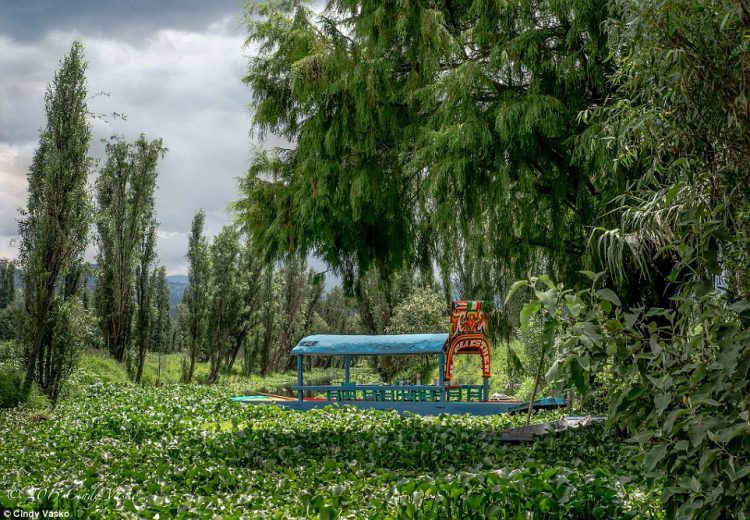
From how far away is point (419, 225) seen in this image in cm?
1000

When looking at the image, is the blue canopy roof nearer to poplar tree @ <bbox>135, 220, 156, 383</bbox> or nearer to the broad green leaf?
poplar tree @ <bbox>135, 220, 156, 383</bbox>

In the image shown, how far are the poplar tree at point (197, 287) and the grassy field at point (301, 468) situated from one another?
13.9 metres

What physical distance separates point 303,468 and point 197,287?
21254mm

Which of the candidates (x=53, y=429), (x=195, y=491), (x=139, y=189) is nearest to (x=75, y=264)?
(x=139, y=189)

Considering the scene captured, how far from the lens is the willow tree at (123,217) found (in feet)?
72.4

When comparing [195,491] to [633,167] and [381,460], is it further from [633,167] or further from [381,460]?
[633,167]

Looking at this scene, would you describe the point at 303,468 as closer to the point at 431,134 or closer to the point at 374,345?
the point at 431,134

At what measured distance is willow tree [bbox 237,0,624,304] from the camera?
7859mm

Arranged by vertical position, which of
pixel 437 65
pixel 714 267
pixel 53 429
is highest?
pixel 437 65

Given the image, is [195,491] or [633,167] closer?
[195,491]

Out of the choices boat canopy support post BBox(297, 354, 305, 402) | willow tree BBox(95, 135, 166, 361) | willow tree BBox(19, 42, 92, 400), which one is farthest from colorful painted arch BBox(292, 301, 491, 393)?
willow tree BBox(95, 135, 166, 361)

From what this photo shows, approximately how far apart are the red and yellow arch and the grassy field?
8.87 ft

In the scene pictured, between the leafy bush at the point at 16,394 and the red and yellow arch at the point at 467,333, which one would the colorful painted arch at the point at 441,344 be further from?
the leafy bush at the point at 16,394

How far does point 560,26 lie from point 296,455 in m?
5.93
